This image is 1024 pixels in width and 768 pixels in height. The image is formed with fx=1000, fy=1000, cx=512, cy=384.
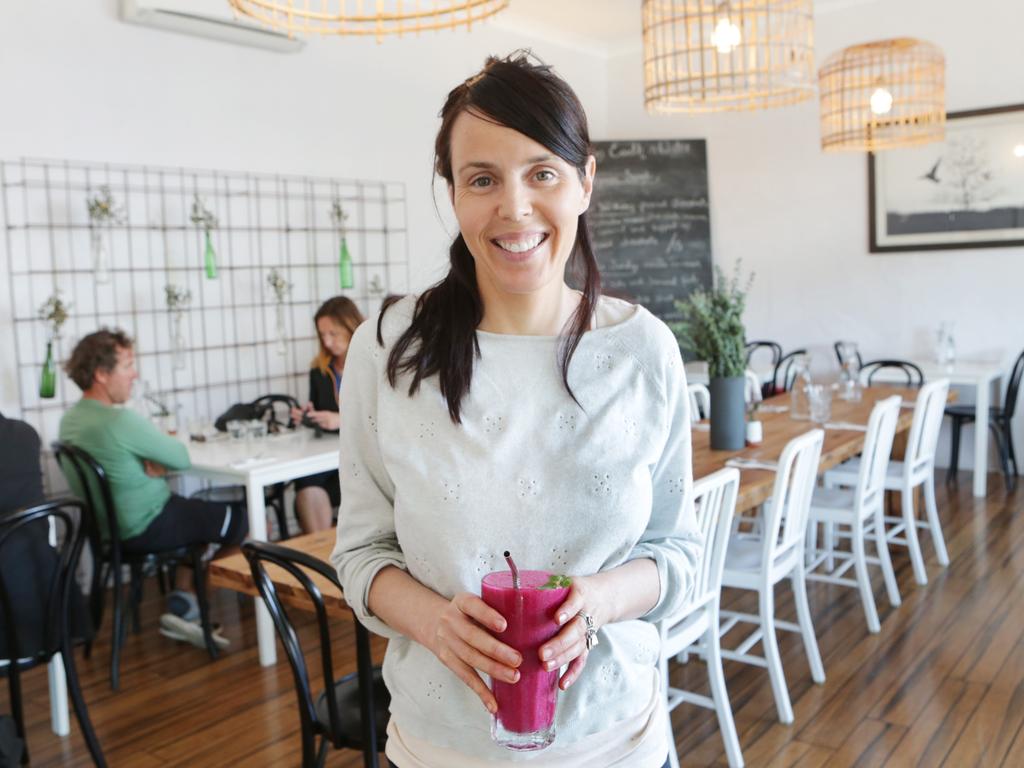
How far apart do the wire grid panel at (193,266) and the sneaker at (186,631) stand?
115 cm

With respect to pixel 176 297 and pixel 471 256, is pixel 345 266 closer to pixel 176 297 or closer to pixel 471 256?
pixel 176 297

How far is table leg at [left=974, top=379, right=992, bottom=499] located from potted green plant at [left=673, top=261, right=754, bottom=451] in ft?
8.51

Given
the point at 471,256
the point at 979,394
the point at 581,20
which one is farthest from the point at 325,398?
the point at 581,20

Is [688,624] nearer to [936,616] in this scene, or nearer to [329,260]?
[936,616]

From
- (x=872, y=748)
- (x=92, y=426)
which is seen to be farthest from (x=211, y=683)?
(x=872, y=748)

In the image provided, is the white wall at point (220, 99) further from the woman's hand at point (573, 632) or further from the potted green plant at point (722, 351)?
the woman's hand at point (573, 632)

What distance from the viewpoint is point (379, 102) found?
19.6ft

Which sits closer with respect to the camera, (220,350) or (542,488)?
(542,488)

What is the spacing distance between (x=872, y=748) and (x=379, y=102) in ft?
14.9

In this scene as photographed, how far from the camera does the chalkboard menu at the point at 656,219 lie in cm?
746

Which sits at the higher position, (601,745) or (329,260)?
(329,260)

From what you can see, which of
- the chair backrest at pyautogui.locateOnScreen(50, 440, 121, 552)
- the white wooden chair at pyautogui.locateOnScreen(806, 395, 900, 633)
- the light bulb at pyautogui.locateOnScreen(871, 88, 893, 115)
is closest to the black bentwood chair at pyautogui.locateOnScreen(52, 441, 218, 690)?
the chair backrest at pyautogui.locateOnScreen(50, 440, 121, 552)

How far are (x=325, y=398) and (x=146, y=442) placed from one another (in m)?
1.23

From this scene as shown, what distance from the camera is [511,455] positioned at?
1.14m
